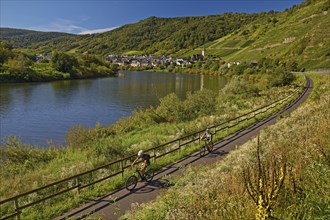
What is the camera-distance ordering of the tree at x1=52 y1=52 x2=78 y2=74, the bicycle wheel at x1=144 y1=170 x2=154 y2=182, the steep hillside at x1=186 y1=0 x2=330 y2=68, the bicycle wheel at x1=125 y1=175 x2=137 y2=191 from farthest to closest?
the tree at x1=52 y1=52 x2=78 y2=74 < the steep hillside at x1=186 y1=0 x2=330 y2=68 < the bicycle wheel at x1=144 y1=170 x2=154 y2=182 < the bicycle wheel at x1=125 y1=175 x2=137 y2=191

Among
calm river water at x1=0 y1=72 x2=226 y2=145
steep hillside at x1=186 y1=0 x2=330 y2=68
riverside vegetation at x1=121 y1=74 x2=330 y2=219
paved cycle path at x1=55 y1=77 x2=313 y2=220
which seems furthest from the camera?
steep hillside at x1=186 y1=0 x2=330 y2=68

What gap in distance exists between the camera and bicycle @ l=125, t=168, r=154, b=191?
11.5 m

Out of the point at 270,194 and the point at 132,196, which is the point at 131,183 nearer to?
the point at 132,196

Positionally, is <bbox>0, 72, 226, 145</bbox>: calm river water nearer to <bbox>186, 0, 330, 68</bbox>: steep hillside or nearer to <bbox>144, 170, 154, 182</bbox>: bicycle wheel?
<bbox>144, 170, 154, 182</bbox>: bicycle wheel

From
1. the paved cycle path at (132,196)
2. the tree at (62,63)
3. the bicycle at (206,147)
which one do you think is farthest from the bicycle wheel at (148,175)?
the tree at (62,63)

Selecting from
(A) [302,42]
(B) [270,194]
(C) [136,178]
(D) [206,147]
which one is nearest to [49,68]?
(D) [206,147]

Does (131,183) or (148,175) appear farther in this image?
(148,175)

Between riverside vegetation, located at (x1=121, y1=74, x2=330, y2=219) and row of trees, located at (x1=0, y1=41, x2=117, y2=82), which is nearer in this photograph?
riverside vegetation, located at (x1=121, y1=74, x2=330, y2=219)

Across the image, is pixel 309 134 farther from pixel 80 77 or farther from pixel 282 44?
pixel 282 44

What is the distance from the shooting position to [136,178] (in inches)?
461

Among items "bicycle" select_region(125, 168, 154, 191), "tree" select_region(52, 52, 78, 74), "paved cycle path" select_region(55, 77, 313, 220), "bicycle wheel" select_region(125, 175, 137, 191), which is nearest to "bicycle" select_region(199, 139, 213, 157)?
"paved cycle path" select_region(55, 77, 313, 220)

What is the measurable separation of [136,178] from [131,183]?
0.35 metres

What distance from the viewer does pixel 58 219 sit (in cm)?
928

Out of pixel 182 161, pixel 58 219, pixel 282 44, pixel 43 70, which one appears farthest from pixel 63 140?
pixel 282 44
